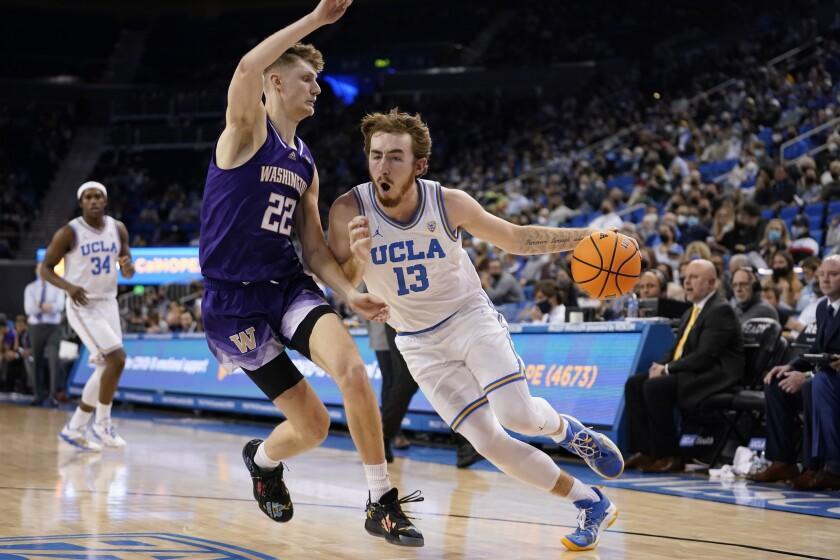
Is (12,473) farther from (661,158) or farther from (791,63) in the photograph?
(791,63)

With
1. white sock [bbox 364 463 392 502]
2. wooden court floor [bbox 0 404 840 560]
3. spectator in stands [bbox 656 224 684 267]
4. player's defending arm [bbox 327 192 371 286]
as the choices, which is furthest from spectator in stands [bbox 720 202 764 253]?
white sock [bbox 364 463 392 502]

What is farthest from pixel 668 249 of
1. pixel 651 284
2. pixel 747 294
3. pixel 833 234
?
pixel 747 294

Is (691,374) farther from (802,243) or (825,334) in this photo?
(802,243)

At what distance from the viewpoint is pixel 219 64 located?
1449 inches

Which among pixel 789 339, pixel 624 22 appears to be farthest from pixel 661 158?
pixel 624 22

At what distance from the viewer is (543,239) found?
17.1ft

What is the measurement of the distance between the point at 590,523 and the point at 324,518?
1.76 metres

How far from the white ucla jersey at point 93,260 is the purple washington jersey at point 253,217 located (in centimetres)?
541

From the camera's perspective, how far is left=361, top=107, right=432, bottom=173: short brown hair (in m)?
5.04

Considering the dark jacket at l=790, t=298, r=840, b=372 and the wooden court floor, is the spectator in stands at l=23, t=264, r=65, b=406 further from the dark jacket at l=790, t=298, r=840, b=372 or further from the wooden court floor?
the dark jacket at l=790, t=298, r=840, b=372

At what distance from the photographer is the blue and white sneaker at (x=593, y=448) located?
210 inches

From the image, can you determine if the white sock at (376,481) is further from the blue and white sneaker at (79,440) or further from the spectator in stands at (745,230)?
the spectator in stands at (745,230)

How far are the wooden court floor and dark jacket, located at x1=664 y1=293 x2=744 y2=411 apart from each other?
4.69 feet

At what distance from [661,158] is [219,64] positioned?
2211cm
